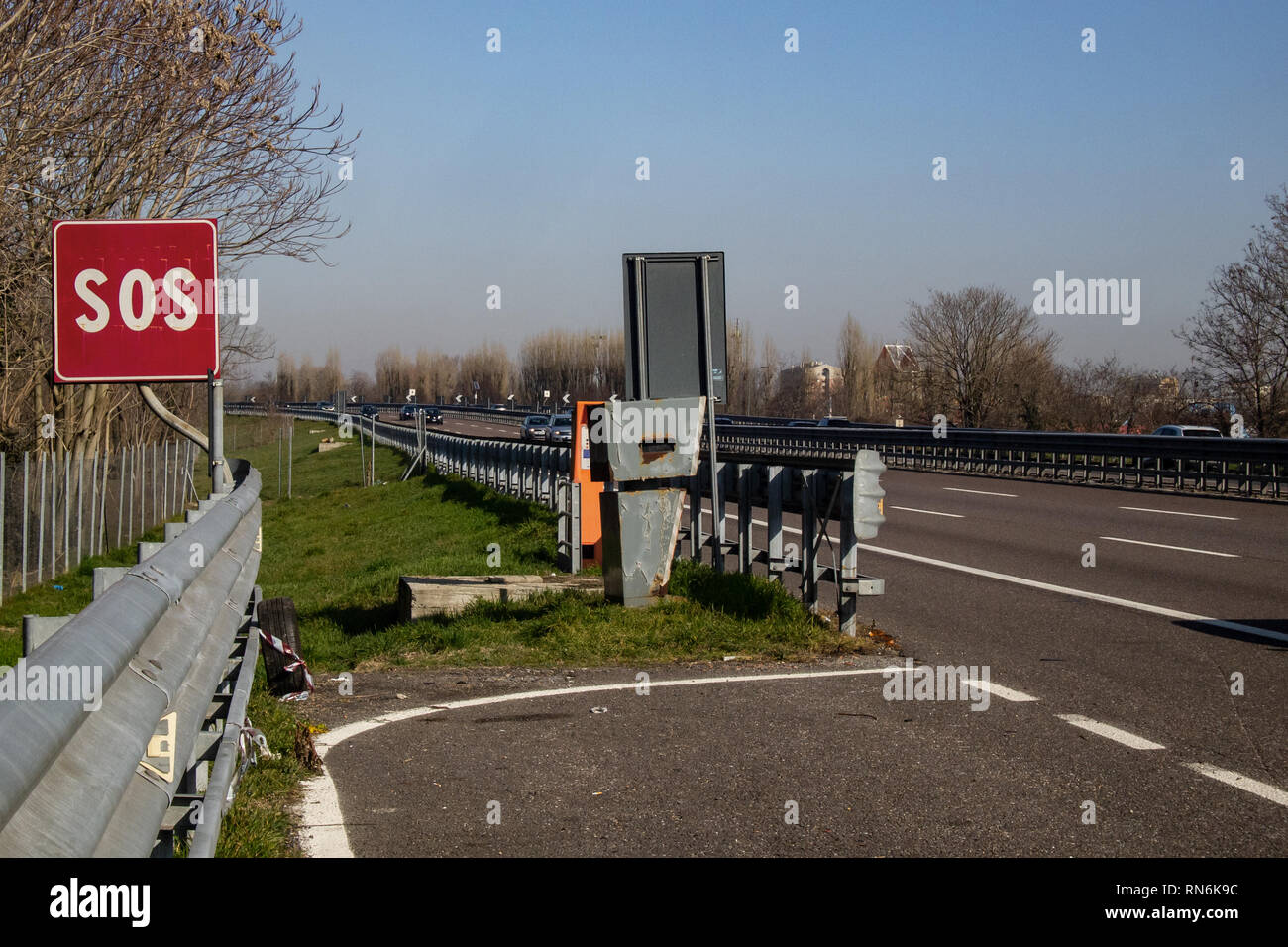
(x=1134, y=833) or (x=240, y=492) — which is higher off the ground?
(x=240, y=492)

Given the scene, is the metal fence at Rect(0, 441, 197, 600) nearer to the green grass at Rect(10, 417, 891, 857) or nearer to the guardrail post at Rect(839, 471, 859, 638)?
the green grass at Rect(10, 417, 891, 857)

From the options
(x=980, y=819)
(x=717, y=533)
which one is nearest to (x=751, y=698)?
(x=980, y=819)

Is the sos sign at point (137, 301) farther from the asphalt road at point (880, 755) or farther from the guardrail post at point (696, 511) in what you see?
the guardrail post at point (696, 511)

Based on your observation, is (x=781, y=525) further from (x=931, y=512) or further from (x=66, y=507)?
(x=66, y=507)

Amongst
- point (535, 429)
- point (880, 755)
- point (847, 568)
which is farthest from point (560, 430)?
point (880, 755)

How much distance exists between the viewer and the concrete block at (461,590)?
1040 centimetres

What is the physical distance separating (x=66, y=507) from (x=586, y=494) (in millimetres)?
10675

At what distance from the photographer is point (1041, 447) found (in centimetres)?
3023

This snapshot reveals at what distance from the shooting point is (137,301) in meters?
7.46

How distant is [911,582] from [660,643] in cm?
465

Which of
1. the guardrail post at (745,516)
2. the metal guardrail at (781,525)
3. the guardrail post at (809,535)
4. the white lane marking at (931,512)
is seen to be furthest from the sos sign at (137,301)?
the white lane marking at (931,512)

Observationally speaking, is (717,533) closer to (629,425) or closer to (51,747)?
(629,425)

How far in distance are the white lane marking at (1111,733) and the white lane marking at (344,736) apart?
1.55 m

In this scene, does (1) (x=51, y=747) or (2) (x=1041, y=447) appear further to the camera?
(2) (x=1041, y=447)
